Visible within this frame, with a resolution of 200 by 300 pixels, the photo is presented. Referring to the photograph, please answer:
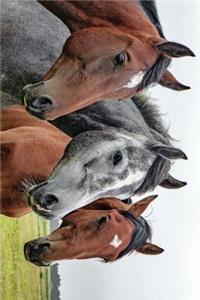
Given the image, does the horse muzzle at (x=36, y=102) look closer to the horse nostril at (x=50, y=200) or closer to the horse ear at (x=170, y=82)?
the horse nostril at (x=50, y=200)

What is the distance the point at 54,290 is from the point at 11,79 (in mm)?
455

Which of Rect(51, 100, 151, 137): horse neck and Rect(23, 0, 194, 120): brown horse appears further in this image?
Rect(51, 100, 151, 137): horse neck

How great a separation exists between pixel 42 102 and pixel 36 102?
0.01 metres

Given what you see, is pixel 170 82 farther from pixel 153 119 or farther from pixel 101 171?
pixel 101 171

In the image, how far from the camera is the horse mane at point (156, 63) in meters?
1.03

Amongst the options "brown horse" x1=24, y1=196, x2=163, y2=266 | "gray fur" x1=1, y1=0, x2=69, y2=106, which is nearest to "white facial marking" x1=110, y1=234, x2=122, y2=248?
"brown horse" x1=24, y1=196, x2=163, y2=266

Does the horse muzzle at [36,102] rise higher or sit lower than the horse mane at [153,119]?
higher

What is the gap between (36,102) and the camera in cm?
93

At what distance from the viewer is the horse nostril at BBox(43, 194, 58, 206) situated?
0.97 meters

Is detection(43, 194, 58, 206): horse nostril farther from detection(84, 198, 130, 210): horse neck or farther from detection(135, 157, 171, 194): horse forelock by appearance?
detection(135, 157, 171, 194): horse forelock

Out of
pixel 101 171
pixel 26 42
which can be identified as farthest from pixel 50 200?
pixel 26 42

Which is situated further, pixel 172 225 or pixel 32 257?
pixel 172 225

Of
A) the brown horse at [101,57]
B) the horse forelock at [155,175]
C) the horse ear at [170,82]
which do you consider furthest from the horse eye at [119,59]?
the horse forelock at [155,175]

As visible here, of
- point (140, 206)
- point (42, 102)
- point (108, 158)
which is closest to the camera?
point (42, 102)
